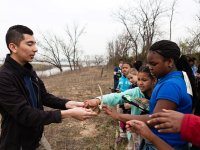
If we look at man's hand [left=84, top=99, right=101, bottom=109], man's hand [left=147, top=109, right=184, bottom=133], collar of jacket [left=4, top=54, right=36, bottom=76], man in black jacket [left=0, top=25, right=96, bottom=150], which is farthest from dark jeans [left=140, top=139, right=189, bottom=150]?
collar of jacket [left=4, top=54, right=36, bottom=76]

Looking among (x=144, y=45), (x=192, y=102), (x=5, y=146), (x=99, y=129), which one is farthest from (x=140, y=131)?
(x=144, y=45)

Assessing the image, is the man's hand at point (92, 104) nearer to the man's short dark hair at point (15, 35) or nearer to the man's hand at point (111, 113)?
the man's hand at point (111, 113)

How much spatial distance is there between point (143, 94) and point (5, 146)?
176 centimetres

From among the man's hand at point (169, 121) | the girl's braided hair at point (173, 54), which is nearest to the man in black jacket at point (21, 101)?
the girl's braided hair at point (173, 54)

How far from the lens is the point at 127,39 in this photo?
1310 inches

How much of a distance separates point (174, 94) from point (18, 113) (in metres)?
1.35

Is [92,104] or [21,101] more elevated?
[21,101]

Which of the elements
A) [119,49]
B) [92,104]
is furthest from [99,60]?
[92,104]

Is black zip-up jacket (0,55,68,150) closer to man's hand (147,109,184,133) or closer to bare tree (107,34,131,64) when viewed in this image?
man's hand (147,109,184,133)

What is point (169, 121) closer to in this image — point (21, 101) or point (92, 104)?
point (21, 101)

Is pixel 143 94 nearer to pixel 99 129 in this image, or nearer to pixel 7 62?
pixel 7 62

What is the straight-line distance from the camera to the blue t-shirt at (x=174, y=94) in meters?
2.23

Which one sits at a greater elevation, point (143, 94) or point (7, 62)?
point (7, 62)

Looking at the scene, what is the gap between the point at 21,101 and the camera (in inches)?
101
